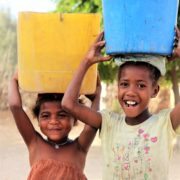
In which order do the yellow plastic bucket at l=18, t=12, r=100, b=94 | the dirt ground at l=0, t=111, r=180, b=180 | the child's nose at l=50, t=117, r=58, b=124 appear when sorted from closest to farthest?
the yellow plastic bucket at l=18, t=12, r=100, b=94 < the child's nose at l=50, t=117, r=58, b=124 < the dirt ground at l=0, t=111, r=180, b=180

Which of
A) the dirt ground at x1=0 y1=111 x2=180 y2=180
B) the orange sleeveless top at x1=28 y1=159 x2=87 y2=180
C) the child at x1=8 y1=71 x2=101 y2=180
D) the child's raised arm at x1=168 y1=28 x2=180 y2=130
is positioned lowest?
the dirt ground at x1=0 y1=111 x2=180 y2=180

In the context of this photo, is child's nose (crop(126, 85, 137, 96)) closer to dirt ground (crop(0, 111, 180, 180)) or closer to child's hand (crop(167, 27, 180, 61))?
child's hand (crop(167, 27, 180, 61))

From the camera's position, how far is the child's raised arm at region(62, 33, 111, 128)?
2.65m

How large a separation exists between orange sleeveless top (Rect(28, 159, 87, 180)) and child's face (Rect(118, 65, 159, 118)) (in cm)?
49

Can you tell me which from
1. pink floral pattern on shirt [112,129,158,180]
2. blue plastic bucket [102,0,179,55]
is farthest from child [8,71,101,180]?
blue plastic bucket [102,0,179,55]

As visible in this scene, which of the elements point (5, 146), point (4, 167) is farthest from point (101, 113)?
point (5, 146)

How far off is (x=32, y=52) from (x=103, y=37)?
379 mm

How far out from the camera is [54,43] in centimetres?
282

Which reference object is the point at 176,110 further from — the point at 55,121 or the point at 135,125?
the point at 55,121

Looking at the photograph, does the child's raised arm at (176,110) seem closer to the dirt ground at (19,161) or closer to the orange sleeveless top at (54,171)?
the orange sleeveless top at (54,171)

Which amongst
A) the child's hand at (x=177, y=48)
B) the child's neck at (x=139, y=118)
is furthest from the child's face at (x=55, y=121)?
the child's hand at (x=177, y=48)

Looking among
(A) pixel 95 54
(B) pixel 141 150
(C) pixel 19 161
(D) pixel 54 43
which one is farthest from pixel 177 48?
(C) pixel 19 161

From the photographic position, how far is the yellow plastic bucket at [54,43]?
110 inches

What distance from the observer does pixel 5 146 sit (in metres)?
11.8
